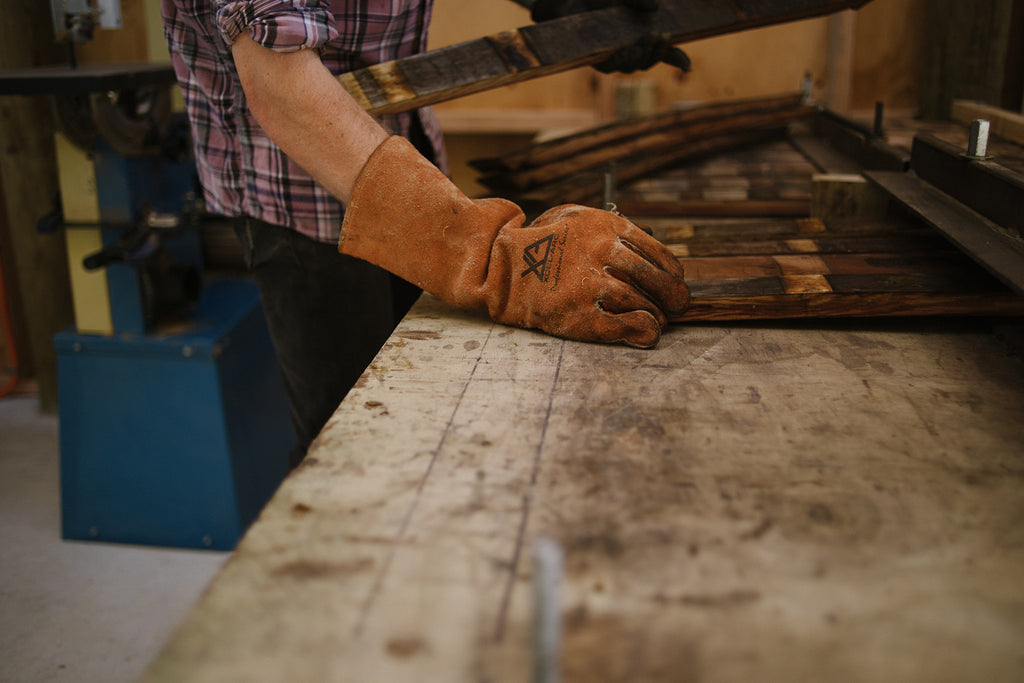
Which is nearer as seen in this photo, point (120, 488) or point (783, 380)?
point (783, 380)

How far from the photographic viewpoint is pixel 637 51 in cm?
175

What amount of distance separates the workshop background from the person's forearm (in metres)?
1.71

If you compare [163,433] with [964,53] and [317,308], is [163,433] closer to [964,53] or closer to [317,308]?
[317,308]

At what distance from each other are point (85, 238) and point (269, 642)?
2365 mm

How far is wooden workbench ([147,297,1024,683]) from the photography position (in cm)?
67

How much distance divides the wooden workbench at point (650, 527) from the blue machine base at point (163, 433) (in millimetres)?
1629

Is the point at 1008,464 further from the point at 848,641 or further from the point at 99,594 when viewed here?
the point at 99,594

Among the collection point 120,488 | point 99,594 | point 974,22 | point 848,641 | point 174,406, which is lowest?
point 99,594

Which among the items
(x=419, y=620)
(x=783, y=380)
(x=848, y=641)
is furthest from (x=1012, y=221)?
(x=419, y=620)

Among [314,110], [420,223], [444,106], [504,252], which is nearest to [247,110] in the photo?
[314,110]

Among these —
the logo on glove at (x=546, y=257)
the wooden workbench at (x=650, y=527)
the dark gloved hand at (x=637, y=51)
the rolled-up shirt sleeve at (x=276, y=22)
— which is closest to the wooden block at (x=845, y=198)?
the dark gloved hand at (x=637, y=51)

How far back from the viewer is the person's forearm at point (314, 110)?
1324 mm

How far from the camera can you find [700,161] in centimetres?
249

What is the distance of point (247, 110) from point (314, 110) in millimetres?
310
